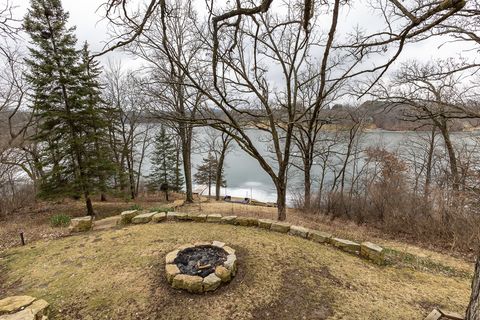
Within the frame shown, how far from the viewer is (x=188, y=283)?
132 inches

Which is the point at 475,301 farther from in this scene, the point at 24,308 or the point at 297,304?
the point at 24,308

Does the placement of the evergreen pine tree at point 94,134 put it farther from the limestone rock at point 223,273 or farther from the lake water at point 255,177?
the lake water at point 255,177

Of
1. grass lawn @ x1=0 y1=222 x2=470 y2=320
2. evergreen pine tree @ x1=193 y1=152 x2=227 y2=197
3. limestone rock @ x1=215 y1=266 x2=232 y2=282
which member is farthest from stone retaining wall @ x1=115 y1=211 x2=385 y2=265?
evergreen pine tree @ x1=193 y1=152 x2=227 y2=197

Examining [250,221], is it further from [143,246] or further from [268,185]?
[268,185]

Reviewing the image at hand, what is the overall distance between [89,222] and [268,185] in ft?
70.4

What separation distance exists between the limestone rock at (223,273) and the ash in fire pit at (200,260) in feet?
0.41

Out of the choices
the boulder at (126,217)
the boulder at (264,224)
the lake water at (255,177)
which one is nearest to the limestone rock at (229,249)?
the boulder at (264,224)

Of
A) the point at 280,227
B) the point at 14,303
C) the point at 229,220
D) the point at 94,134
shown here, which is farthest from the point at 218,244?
the point at 94,134

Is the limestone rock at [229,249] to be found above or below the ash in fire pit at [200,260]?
above

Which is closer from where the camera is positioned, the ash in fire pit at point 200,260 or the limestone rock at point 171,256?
the ash in fire pit at point 200,260

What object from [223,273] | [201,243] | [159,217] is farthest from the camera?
[159,217]

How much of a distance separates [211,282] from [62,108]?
9.33m

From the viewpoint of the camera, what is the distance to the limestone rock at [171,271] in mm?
3484

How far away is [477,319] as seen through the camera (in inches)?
75.7
